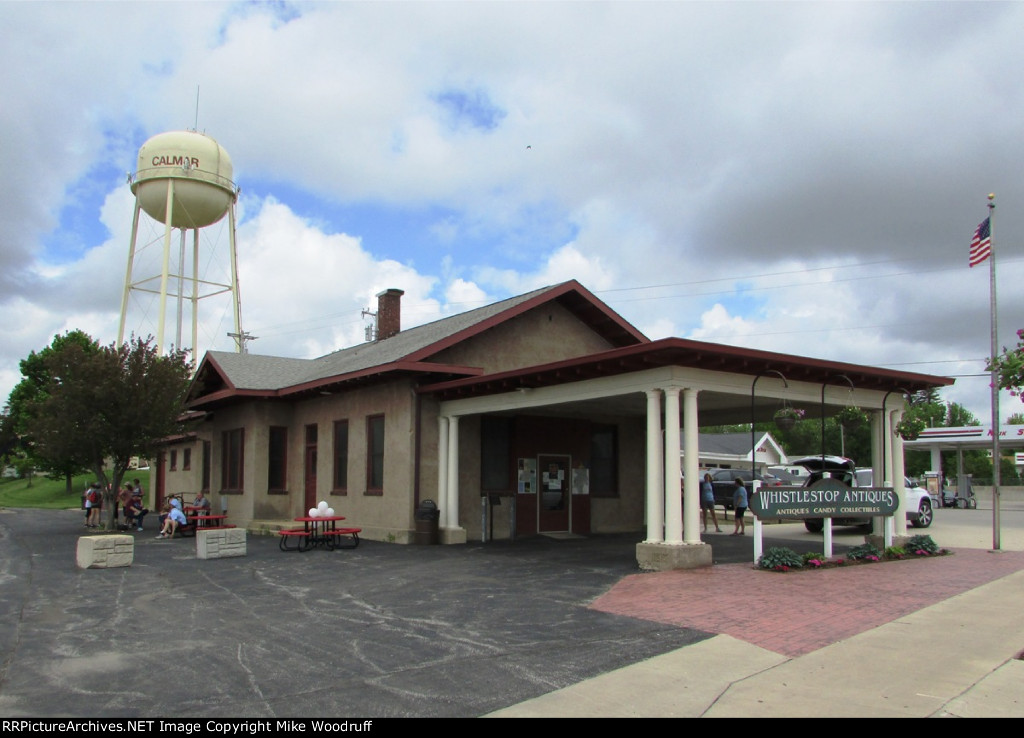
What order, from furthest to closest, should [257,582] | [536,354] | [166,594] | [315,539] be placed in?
[536,354]
[315,539]
[257,582]
[166,594]

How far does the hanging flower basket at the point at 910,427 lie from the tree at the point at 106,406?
58.0 feet

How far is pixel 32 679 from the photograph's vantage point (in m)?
6.78

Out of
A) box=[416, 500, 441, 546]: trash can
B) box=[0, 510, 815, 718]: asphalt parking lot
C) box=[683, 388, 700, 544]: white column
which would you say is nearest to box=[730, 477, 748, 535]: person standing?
box=[0, 510, 815, 718]: asphalt parking lot

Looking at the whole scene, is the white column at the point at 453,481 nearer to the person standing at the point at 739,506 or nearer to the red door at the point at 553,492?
the red door at the point at 553,492

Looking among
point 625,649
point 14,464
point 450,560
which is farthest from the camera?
point 14,464

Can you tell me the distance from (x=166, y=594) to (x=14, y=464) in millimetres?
66037

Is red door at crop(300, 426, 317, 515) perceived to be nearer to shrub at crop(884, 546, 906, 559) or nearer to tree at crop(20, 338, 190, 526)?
tree at crop(20, 338, 190, 526)

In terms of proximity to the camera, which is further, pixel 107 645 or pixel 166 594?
pixel 166 594

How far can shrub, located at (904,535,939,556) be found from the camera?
1563 cm

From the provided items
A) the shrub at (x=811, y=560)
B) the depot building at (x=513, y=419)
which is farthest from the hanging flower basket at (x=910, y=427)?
the shrub at (x=811, y=560)

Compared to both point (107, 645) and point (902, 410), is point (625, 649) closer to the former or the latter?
point (107, 645)

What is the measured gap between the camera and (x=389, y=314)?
26469 millimetres

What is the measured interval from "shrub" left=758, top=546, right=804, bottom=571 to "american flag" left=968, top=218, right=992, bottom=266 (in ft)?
25.4

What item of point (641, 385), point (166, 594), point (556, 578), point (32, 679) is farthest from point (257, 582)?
point (641, 385)
